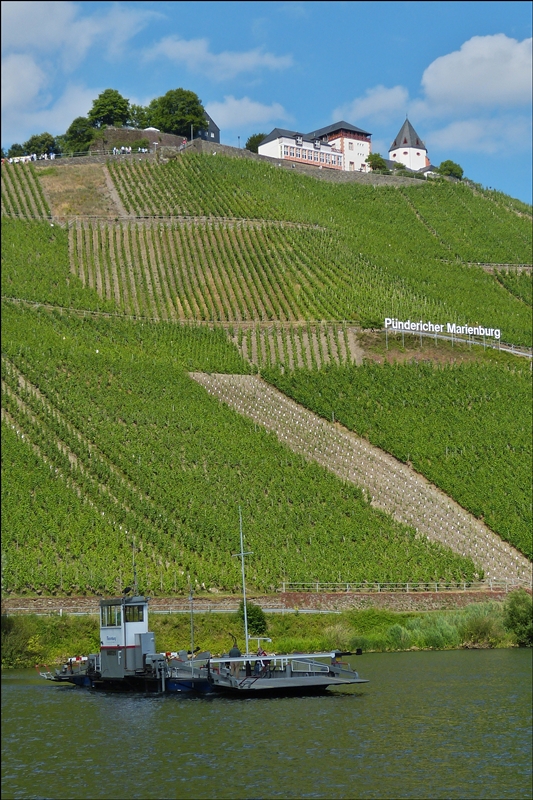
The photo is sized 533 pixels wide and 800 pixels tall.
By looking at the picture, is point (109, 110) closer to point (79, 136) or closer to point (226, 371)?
point (79, 136)

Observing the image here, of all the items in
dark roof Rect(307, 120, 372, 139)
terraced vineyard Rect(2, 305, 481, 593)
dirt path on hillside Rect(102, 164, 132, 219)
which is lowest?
terraced vineyard Rect(2, 305, 481, 593)

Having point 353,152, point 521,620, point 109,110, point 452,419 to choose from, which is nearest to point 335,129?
point 353,152

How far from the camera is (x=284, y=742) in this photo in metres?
35.1

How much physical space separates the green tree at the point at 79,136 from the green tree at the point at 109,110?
2.86 meters

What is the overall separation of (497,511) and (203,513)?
69.9ft

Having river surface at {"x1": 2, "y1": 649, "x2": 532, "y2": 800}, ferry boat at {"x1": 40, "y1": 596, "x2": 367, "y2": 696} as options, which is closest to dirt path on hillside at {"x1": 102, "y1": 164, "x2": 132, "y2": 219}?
ferry boat at {"x1": 40, "y1": 596, "x2": 367, "y2": 696}

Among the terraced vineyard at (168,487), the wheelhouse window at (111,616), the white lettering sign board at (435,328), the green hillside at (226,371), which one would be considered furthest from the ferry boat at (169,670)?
the white lettering sign board at (435,328)

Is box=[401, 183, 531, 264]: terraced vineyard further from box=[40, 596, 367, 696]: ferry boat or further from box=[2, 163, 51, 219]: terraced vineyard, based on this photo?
box=[40, 596, 367, 696]: ferry boat


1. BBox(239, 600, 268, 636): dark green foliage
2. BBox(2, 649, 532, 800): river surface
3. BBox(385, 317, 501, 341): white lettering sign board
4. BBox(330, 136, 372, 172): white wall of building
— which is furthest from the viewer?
BBox(330, 136, 372, 172): white wall of building

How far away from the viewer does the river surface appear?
94.5ft

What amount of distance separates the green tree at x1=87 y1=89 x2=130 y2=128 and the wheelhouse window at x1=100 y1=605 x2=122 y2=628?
127 m

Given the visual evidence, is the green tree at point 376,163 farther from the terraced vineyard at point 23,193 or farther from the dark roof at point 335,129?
the terraced vineyard at point 23,193

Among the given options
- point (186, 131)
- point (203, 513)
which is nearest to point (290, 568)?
point (203, 513)

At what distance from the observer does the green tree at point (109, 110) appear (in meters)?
164
